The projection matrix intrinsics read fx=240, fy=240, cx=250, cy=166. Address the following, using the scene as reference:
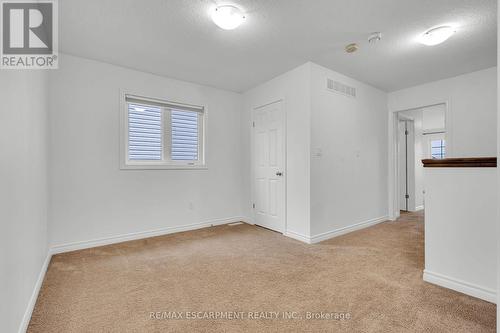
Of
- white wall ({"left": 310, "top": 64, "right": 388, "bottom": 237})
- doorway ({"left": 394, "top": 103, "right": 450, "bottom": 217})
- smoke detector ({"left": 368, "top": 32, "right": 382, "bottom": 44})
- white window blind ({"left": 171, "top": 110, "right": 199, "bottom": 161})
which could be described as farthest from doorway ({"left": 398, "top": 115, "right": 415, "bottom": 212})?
white window blind ({"left": 171, "top": 110, "right": 199, "bottom": 161})

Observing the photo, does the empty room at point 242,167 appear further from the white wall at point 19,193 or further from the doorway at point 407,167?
the doorway at point 407,167

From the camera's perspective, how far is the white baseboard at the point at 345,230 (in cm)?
340

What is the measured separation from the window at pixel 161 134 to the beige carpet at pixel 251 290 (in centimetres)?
129

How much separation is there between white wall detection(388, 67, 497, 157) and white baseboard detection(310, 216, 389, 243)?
162 cm

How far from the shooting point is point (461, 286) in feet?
6.63

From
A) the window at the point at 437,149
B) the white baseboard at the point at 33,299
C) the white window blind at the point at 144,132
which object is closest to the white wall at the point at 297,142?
the white window blind at the point at 144,132

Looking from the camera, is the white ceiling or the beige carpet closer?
the beige carpet

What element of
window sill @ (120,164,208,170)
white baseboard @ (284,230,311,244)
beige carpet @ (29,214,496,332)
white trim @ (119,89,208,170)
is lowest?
beige carpet @ (29,214,496,332)

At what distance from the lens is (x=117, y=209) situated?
3.38m

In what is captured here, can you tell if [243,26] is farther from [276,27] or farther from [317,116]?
[317,116]

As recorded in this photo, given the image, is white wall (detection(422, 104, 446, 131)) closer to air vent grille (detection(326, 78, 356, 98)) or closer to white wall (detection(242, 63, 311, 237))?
air vent grille (detection(326, 78, 356, 98))

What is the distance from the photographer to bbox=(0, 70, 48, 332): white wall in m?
1.29

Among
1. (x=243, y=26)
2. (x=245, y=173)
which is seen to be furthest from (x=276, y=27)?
(x=245, y=173)

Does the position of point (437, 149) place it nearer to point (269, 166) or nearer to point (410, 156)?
point (410, 156)
